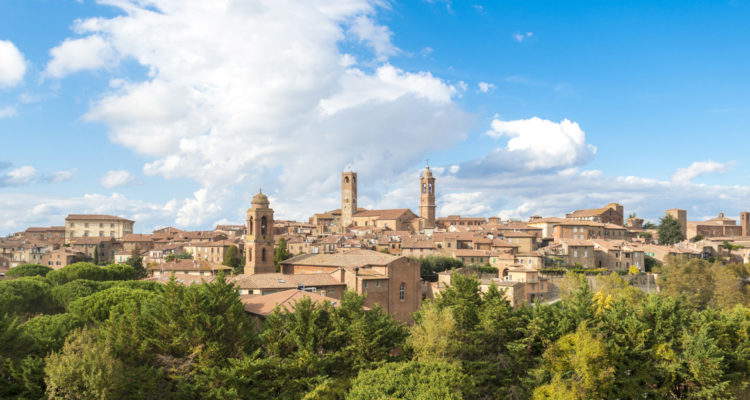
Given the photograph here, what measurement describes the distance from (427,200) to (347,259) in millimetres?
79475

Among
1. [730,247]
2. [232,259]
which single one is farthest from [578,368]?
[730,247]

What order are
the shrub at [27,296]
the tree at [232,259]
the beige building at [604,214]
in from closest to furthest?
the shrub at [27,296] < the tree at [232,259] < the beige building at [604,214]

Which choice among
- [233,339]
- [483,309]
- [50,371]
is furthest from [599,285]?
[50,371]

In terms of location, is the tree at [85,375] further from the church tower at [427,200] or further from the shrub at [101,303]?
the church tower at [427,200]

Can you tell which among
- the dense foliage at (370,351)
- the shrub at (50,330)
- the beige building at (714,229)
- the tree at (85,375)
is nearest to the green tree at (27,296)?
the dense foliage at (370,351)

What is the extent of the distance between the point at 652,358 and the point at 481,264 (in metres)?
46.3

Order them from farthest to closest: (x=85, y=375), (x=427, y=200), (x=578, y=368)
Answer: (x=427, y=200), (x=578, y=368), (x=85, y=375)

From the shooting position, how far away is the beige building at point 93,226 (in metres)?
135

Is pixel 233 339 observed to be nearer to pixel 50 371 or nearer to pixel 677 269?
pixel 50 371

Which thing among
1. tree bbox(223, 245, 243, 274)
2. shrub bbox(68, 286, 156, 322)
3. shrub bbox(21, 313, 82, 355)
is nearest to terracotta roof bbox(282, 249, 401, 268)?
shrub bbox(68, 286, 156, 322)

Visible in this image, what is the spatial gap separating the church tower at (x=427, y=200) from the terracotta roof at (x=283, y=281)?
82935 mm

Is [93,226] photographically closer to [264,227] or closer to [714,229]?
[264,227]

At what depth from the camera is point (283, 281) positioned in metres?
46.7

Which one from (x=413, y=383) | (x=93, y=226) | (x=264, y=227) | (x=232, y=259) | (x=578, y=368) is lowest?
(x=578, y=368)
